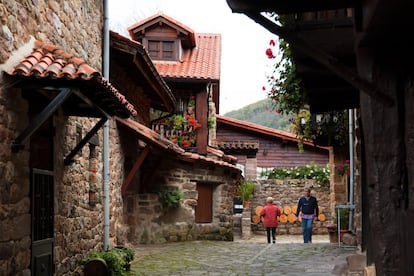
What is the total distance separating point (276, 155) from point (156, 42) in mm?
9926

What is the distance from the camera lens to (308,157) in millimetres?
25281

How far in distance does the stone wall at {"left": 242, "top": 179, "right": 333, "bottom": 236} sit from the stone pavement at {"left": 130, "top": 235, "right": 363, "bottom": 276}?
835 centimetres

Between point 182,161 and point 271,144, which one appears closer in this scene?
point 182,161

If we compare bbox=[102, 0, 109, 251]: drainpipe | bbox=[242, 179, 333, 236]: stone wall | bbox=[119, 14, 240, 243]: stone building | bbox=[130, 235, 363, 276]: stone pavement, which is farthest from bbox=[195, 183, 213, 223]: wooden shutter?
bbox=[242, 179, 333, 236]: stone wall

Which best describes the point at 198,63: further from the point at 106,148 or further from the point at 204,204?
the point at 106,148

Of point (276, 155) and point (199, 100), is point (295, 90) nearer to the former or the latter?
point (199, 100)

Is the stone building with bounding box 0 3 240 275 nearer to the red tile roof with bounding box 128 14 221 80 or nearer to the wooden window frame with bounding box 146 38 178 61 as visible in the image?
the red tile roof with bounding box 128 14 221 80

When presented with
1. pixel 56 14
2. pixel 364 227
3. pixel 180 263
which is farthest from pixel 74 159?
pixel 364 227

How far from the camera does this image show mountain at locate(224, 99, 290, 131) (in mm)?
59769

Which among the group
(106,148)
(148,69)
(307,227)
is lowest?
(307,227)

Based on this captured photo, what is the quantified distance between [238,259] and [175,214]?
3.44 m

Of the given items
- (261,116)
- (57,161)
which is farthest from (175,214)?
(261,116)

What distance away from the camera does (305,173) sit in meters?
21.9

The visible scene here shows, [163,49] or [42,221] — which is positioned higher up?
[163,49]
